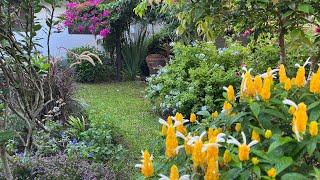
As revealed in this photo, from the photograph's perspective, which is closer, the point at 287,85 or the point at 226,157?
the point at 226,157

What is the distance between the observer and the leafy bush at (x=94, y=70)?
9.80 m

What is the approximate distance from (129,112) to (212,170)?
4992 mm

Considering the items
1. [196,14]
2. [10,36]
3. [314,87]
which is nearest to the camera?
[314,87]

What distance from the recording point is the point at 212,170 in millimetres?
1197

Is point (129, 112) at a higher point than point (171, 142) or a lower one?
lower

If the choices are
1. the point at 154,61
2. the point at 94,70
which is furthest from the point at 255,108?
the point at 154,61

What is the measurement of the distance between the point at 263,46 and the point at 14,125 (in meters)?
3.64

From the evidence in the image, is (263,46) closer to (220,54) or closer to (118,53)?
(220,54)

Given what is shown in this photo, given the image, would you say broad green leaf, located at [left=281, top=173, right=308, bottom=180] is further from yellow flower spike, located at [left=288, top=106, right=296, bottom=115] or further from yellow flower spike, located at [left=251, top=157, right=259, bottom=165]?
yellow flower spike, located at [left=288, top=106, right=296, bottom=115]

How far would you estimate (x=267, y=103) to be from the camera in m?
1.38

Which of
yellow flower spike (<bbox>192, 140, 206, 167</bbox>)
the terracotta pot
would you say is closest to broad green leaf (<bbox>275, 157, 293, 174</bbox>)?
yellow flower spike (<bbox>192, 140, 206, 167</bbox>)

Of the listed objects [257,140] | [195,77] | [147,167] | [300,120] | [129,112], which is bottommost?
[129,112]

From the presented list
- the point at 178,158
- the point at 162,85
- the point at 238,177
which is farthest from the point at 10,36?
the point at 162,85

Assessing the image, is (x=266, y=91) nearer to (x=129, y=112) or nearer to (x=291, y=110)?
(x=291, y=110)
